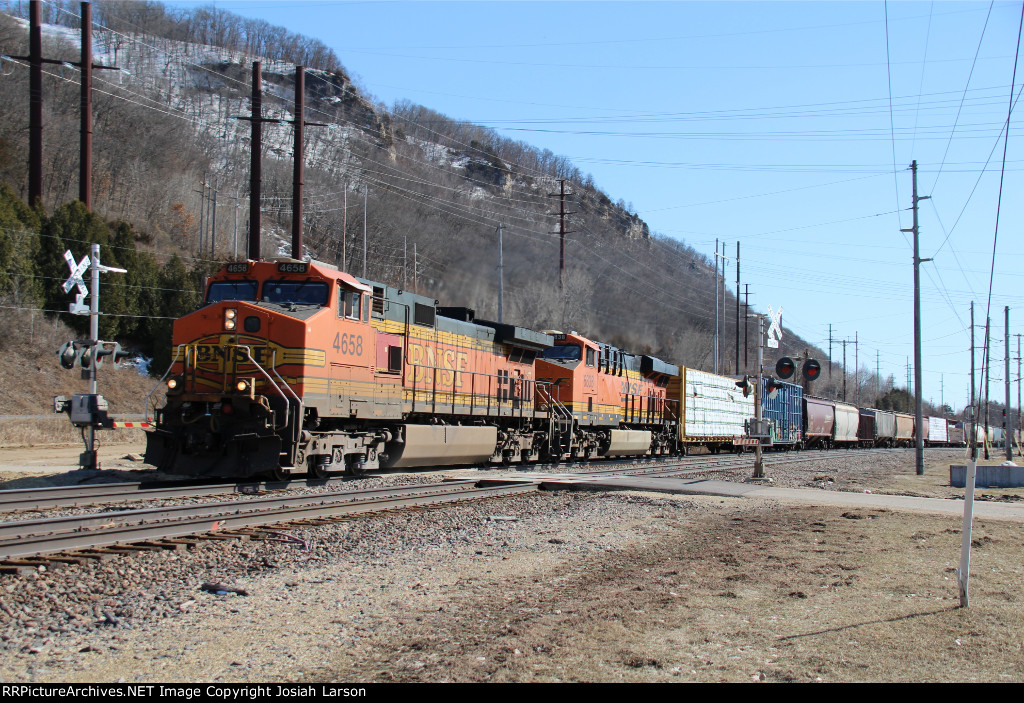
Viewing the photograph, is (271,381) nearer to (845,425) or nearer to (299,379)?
(299,379)

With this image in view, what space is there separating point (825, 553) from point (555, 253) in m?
48.4

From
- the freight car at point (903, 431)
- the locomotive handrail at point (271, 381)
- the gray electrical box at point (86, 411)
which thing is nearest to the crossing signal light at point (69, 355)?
the gray electrical box at point (86, 411)

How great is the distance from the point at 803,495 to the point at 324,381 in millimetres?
9368

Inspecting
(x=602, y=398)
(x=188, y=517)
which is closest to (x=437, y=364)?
(x=188, y=517)

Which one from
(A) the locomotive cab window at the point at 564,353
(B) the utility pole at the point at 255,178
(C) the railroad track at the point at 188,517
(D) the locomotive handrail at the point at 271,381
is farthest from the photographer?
(B) the utility pole at the point at 255,178

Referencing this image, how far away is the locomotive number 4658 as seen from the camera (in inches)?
577

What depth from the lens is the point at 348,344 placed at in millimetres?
15000

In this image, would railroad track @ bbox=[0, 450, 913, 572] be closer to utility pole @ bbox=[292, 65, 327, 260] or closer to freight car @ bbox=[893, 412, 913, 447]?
utility pole @ bbox=[292, 65, 327, 260]

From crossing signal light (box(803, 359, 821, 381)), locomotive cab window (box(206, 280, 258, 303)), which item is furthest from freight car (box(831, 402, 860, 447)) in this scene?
locomotive cab window (box(206, 280, 258, 303))

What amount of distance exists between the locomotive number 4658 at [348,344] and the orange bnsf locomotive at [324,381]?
2 cm

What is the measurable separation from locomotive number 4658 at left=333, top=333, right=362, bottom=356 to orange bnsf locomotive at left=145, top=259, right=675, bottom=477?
0.07 ft

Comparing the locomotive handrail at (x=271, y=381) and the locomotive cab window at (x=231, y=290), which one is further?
the locomotive cab window at (x=231, y=290)

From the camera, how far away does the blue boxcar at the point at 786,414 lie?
134ft

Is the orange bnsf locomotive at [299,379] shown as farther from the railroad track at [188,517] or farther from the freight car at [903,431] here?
the freight car at [903,431]
